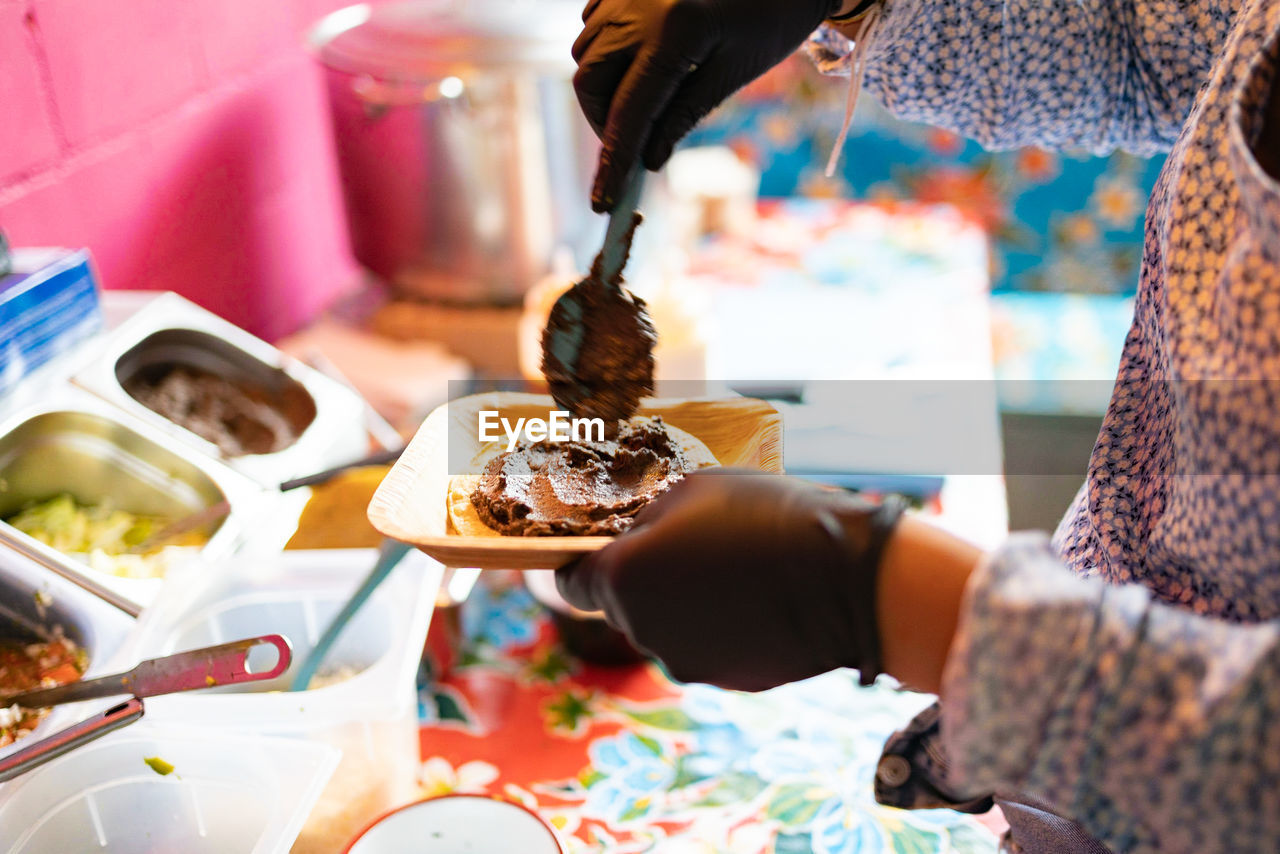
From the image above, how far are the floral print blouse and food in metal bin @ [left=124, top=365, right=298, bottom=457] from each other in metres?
1.28

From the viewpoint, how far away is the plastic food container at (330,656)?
1123mm

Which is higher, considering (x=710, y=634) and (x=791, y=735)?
(x=710, y=634)

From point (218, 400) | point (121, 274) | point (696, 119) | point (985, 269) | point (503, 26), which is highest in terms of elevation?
point (503, 26)

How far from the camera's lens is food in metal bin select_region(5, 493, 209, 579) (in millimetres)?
1342

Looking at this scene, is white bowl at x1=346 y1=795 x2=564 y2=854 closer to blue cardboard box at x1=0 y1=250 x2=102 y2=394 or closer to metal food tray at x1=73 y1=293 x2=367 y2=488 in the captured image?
metal food tray at x1=73 y1=293 x2=367 y2=488

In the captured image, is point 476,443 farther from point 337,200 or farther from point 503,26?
point 337,200

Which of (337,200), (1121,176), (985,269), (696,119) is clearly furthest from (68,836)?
(1121,176)

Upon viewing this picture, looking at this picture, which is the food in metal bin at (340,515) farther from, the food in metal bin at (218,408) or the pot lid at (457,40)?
the pot lid at (457,40)

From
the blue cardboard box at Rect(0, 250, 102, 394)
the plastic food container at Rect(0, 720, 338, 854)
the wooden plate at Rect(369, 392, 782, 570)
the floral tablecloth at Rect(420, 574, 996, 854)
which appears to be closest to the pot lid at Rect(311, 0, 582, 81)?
the blue cardboard box at Rect(0, 250, 102, 394)

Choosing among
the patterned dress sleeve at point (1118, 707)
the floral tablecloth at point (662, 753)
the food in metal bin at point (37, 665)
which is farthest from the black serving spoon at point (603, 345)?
the food in metal bin at point (37, 665)

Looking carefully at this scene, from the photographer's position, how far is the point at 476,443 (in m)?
1.21

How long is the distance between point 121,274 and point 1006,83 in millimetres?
1725

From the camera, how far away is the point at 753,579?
2.90 ft

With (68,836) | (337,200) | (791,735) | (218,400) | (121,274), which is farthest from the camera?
(337,200)
